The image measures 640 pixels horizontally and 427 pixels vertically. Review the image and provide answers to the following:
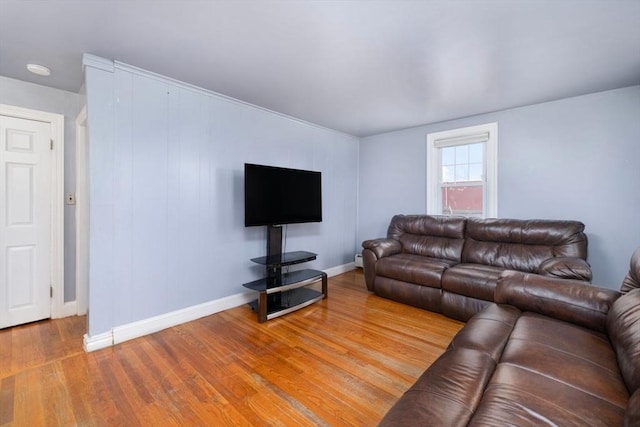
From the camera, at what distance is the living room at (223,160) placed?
2229mm

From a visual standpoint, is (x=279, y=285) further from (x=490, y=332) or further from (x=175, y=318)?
(x=490, y=332)

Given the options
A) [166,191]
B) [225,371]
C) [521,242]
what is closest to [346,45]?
[166,191]

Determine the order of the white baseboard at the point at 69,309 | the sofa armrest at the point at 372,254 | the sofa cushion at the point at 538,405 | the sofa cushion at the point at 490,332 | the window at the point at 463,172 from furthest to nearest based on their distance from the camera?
the window at the point at 463,172 < the sofa armrest at the point at 372,254 < the white baseboard at the point at 69,309 < the sofa cushion at the point at 490,332 < the sofa cushion at the point at 538,405

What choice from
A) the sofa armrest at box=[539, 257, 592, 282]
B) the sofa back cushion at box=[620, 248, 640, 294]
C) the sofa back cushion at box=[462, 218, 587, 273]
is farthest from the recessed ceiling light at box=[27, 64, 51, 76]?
the sofa armrest at box=[539, 257, 592, 282]

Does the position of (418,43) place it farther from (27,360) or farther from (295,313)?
(27,360)

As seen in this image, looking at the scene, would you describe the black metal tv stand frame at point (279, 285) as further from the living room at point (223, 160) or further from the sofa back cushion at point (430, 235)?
the sofa back cushion at point (430, 235)

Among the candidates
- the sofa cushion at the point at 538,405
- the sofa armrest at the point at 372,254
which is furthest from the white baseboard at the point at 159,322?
the sofa cushion at the point at 538,405

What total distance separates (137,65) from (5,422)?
2.54 m

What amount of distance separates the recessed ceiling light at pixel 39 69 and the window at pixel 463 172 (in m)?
4.32

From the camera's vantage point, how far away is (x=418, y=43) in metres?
1.99

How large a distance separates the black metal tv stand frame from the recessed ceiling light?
2.41 meters

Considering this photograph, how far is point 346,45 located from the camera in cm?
202

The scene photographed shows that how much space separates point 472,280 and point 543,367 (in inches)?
61.5

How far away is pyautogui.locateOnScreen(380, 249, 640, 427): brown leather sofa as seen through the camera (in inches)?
36.1
